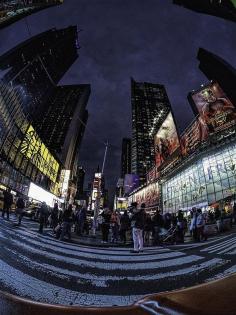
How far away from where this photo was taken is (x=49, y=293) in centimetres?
79

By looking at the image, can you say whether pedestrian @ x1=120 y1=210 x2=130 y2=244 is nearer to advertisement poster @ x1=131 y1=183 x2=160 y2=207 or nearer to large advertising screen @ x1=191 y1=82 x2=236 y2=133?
large advertising screen @ x1=191 y1=82 x2=236 y2=133

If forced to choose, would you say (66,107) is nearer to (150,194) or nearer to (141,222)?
(141,222)

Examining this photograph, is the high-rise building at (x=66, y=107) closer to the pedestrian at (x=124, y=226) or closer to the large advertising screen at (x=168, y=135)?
the large advertising screen at (x=168, y=135)

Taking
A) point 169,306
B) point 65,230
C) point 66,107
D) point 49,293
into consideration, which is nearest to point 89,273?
point 49,293

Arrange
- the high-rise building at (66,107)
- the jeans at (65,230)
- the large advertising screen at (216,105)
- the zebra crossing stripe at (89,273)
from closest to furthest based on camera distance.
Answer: the zebra crossing stripe at (89,273) → the jeans at (65,230) → the high-rise building at (66,107) → the large advertising screen at (216,105)

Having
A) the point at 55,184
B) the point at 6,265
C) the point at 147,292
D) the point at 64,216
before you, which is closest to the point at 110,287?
the point at 147,292

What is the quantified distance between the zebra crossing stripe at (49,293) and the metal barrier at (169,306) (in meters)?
0.22

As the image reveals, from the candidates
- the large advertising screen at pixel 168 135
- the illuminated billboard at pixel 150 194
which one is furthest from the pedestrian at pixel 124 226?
the illuminated billboard at pixel 150 194

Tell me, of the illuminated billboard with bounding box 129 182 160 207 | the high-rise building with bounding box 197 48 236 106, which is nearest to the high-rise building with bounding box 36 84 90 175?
the high-rise building with bounding box 197 48 236 106

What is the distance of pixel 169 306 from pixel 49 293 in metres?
0.53

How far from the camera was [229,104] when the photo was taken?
42.9ft

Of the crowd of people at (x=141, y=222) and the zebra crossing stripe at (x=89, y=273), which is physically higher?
the crowd of people at (x=141, y=222)

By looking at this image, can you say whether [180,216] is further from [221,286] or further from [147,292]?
[221,286]

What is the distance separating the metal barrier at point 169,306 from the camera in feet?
→ 1.48
